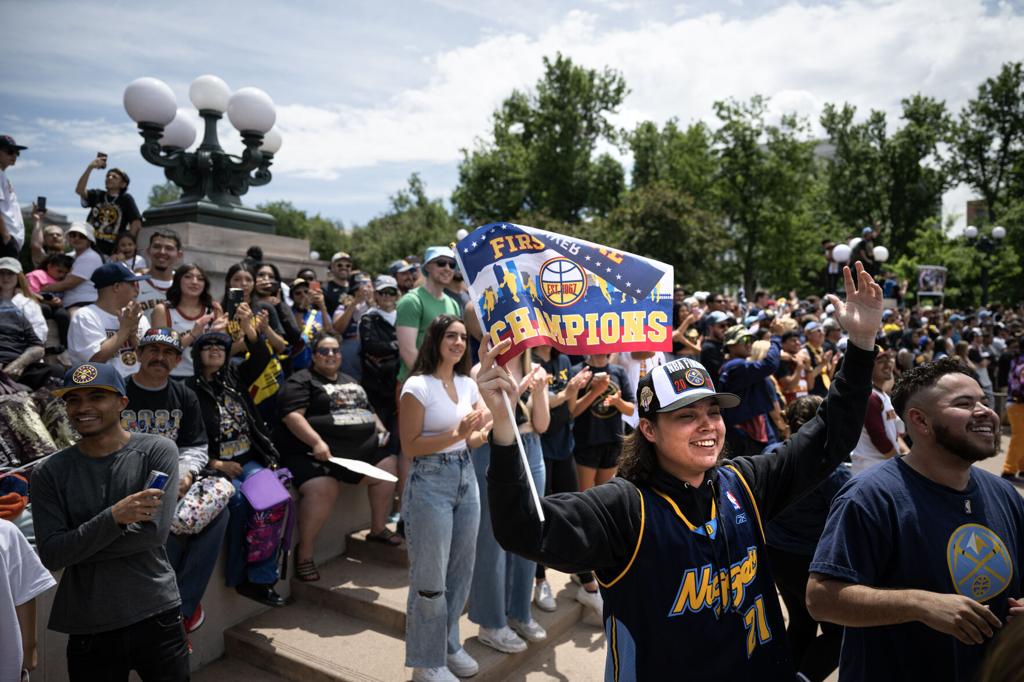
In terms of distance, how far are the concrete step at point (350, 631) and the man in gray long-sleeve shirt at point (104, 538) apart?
156 centimetres

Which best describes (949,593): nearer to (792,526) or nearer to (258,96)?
(792,526)

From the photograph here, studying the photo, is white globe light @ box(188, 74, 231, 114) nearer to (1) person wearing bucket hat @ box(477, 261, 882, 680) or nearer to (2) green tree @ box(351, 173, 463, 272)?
(1) person wearing bucket hat @ box(477, 261, 882, 680)

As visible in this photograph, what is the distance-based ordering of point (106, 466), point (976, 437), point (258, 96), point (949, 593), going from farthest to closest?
point (258, 96) → point (106, 466) → point (976, 437) → point (949, 593)

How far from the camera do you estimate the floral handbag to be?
172 inches

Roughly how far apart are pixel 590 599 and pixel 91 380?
13.4 feet

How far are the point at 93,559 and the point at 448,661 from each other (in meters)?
2.38

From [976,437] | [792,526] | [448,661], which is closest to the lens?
[976,437]

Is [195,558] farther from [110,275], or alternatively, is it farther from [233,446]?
[110,275]

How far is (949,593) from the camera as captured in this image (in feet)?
8.15

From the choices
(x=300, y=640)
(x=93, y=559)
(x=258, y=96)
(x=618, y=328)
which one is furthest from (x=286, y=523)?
(x=258, y=96)

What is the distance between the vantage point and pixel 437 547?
4.37 metres

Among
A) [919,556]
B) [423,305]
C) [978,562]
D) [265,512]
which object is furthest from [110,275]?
[978,562]

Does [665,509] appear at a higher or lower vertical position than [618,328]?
lower

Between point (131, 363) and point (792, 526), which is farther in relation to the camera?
point (131, 363)
